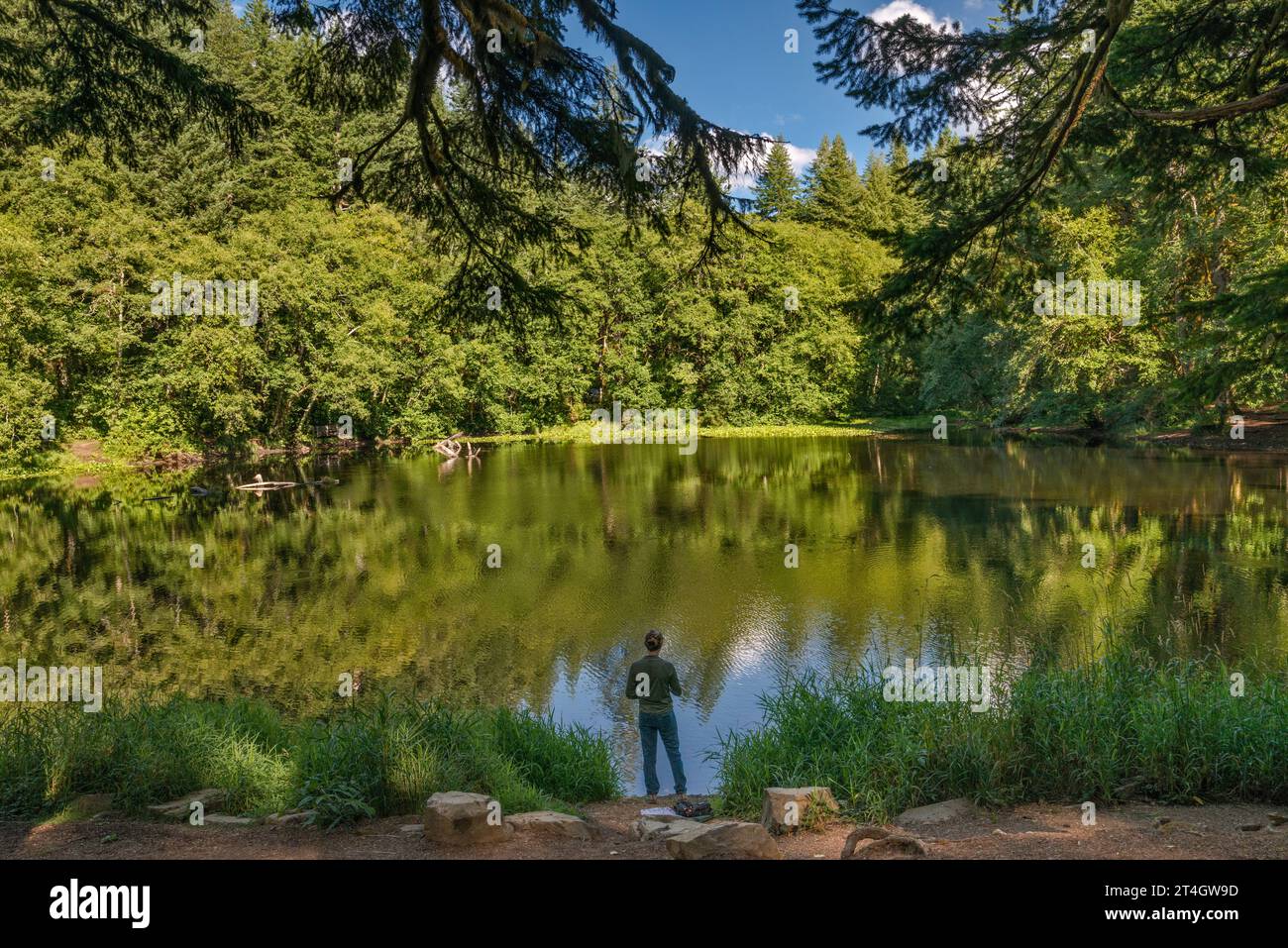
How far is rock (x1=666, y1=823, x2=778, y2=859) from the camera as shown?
4.22 meters

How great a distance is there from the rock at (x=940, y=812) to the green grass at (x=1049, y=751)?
13cm

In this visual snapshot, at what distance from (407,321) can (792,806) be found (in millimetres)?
40280

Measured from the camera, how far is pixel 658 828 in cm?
518

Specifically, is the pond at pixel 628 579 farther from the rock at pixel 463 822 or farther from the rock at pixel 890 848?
the rock at pixel 890 848

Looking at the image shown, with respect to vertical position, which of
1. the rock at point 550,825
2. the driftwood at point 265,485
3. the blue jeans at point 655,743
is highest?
the driftwood at point 265,485

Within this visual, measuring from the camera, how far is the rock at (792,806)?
16.9 feet

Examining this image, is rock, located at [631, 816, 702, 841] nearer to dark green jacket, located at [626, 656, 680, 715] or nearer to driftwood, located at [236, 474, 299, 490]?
dark green jacket, located at [626, 656, 680, 715]

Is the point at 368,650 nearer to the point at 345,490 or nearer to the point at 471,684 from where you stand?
the point at 471,684

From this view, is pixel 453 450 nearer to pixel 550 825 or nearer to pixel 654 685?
pixel 654 685

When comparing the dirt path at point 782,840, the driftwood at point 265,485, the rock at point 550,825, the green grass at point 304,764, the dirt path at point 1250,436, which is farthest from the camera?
the dirt path at point 1250,436

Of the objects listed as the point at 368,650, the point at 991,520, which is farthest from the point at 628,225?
the point at 991,520

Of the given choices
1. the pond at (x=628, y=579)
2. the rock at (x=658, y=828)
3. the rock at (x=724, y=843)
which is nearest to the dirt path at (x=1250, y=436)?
the pond at (x=628, y=579)

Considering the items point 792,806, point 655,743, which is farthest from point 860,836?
point 655,743

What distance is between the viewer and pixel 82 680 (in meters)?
10.9
